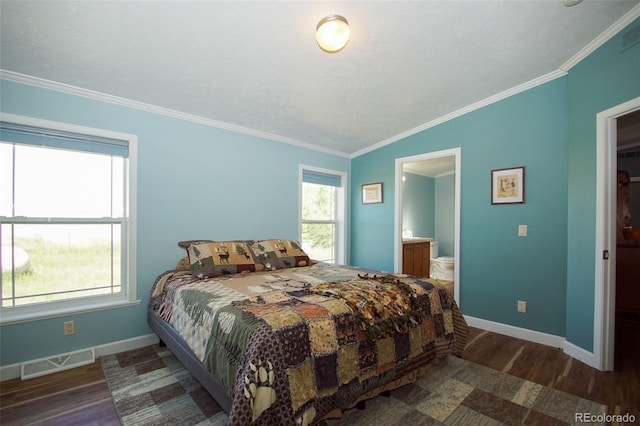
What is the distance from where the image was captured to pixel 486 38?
6.91 feet

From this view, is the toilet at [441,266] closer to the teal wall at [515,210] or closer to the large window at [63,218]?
the teal wall at [515,210]

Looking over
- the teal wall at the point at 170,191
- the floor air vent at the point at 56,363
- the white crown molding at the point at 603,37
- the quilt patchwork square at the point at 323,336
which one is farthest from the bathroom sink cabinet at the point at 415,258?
the floor air vent at the point at 56,363

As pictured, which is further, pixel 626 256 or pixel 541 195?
pixel 626 256

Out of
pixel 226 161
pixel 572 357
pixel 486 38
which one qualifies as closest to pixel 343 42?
pixel 486 38

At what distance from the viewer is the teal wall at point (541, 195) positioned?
2320mm

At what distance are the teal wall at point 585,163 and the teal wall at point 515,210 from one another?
135 millimetres

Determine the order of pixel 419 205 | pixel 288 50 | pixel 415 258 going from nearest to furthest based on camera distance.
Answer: pixel 288 50 → pixel 415 258 → pixel 419 205

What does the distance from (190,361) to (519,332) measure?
3.14 metres

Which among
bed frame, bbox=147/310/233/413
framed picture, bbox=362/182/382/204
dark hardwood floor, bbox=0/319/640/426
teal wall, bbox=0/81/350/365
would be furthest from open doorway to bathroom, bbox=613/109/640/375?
bed frame, bbox=147/310/233/413

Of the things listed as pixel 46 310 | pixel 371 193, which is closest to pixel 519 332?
pixel 371 193

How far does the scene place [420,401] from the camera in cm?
184

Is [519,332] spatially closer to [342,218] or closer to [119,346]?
[342,218]

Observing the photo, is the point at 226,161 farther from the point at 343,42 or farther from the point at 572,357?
the point at 572,357

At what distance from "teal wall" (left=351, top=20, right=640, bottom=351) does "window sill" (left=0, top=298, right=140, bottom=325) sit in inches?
146
